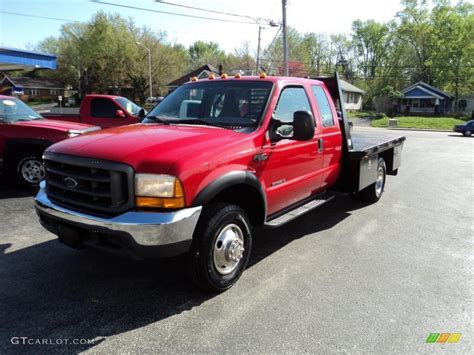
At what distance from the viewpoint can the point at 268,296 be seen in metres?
3.58

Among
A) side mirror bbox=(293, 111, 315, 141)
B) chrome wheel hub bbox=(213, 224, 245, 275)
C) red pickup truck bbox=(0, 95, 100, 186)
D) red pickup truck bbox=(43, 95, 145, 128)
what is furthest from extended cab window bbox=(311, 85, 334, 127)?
red pickup truck bbox=(43, 95, 145, 128)

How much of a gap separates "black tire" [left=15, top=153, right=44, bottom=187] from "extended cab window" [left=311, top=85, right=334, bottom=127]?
526 centimetres

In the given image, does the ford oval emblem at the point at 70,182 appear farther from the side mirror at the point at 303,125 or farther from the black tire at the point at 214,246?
the side mirror at the point at 303,125

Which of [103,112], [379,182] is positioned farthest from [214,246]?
[103,112]

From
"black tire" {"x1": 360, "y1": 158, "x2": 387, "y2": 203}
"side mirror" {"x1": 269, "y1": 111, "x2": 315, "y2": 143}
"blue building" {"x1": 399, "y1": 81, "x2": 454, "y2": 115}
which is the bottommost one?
"black tire" {"x1": 360, "y1": 158, "x2": 387, "y2": 203}

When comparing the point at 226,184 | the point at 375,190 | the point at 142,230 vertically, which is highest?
the point at 226,184

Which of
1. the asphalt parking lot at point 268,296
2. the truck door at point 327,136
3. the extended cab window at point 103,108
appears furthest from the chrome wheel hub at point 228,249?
the extended cab window at point 103,108

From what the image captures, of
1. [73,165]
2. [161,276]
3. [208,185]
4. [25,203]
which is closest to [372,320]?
[208,185]

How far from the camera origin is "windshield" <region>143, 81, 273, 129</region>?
4078mm

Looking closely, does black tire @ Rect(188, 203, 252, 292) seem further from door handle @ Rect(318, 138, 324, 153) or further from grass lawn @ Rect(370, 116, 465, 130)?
grass lawn @ Rect(370, 116, 465, 130)

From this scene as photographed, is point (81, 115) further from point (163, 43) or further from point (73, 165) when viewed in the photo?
point (163, 43)

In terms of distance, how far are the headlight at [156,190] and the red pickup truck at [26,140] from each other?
4713 millimetres

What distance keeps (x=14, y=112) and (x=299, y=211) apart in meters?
6.19

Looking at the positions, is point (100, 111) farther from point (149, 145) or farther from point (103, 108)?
point (149, 145)
